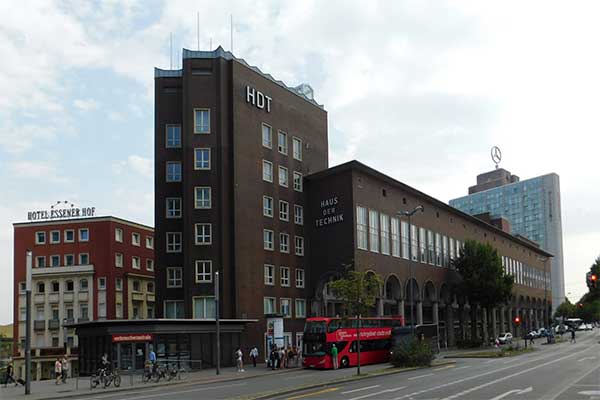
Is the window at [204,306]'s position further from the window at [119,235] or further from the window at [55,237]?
the window at [55,237]

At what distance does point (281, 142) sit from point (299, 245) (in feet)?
34.8

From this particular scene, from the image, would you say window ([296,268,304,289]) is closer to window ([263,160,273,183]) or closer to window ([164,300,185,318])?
window ([263,160,273,183])

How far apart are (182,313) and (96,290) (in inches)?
1250

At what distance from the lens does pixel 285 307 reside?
7000 cm

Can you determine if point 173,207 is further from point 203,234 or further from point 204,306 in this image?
point 204,306

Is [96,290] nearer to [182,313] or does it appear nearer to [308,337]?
[182,313]

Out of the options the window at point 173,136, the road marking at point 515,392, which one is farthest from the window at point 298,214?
the road marking at point 515,392

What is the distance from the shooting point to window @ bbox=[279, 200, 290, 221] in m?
71.8

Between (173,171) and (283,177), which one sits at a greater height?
(173,171)

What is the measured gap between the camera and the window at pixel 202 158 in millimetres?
66188

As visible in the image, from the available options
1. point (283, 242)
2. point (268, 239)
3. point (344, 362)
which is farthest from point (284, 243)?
point (344, 362)

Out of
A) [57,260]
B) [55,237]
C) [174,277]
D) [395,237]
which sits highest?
[55,237]

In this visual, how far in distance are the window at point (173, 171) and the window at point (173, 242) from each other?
5.16 meters

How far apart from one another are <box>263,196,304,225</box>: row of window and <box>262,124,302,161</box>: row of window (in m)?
5.12
